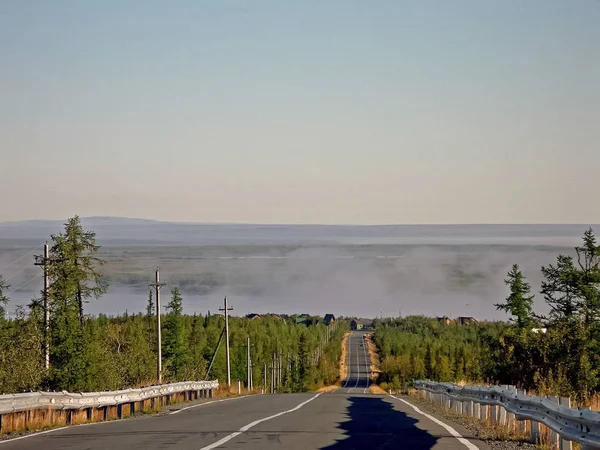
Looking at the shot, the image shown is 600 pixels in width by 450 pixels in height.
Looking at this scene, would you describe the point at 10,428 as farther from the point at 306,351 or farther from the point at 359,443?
the point at 306,351

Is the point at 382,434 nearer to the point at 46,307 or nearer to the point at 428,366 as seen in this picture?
the point at 46,307

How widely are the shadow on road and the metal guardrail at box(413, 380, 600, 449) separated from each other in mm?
1695

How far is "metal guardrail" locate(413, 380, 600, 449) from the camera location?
1105 centimetres

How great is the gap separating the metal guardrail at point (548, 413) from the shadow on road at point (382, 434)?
1.70 metres

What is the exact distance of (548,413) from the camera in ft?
45.7

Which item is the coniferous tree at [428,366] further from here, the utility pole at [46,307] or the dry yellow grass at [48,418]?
the dry yellow grass at [48,418]

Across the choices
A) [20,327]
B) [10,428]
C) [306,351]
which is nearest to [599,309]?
[20,327]

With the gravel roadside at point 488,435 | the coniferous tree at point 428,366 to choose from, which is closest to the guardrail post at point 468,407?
the gravel roadside at point 488,435

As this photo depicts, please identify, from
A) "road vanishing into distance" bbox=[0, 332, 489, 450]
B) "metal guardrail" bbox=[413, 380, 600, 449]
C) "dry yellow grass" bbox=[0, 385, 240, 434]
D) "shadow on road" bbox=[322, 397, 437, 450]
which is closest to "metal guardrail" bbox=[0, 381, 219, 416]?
"dry yellow grass" bbox=[0, 385, 240, 434]

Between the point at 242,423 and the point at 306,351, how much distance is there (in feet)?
580

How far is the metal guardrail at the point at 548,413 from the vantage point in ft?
36.2

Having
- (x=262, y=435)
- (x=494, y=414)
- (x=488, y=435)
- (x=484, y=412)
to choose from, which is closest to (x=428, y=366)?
(x=484, y=412)

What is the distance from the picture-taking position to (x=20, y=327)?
38.6 meters

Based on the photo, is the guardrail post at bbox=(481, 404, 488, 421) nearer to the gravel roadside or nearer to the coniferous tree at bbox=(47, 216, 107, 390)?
the gravel roadside
